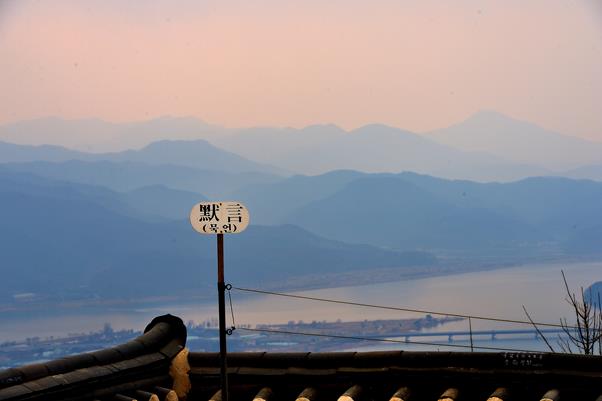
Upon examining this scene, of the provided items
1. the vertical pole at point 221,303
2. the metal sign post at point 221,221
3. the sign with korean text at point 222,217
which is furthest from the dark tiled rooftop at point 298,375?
the sign with korean text at point 222,217

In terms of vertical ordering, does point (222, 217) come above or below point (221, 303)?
above

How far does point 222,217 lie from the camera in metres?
4.33

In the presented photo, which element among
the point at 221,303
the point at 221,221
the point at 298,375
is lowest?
the point at 298,375

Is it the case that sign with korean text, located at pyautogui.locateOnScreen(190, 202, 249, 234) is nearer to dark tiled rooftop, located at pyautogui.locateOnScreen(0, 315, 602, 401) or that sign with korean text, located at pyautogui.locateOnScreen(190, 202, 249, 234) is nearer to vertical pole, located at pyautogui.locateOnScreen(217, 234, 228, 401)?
vertical pole, located at pyautogui.locateOnScreen(217, 234, 228, 401)

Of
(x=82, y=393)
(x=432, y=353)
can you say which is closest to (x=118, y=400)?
(x=82, y=393)

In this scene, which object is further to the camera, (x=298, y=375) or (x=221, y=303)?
(x=298, y=375)

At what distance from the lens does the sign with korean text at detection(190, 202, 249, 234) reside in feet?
14.2

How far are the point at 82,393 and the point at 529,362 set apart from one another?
1.92 meters

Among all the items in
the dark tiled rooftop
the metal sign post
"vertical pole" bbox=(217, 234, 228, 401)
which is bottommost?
the dark tiled rooftop

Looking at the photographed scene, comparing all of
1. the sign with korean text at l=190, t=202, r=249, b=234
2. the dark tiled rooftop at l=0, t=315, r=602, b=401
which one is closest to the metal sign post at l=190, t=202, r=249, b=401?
the sign with korean text at l=190, t=202, r=249, b=234

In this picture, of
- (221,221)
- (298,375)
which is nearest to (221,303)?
(221,221)

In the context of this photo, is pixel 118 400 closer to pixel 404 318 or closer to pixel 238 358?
pixel 238 358

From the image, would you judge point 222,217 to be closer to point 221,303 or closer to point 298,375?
point 221,303

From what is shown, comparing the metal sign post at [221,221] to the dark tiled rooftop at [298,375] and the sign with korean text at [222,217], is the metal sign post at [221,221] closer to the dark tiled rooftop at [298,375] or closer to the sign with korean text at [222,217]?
the sign with korean text at [222,217]
